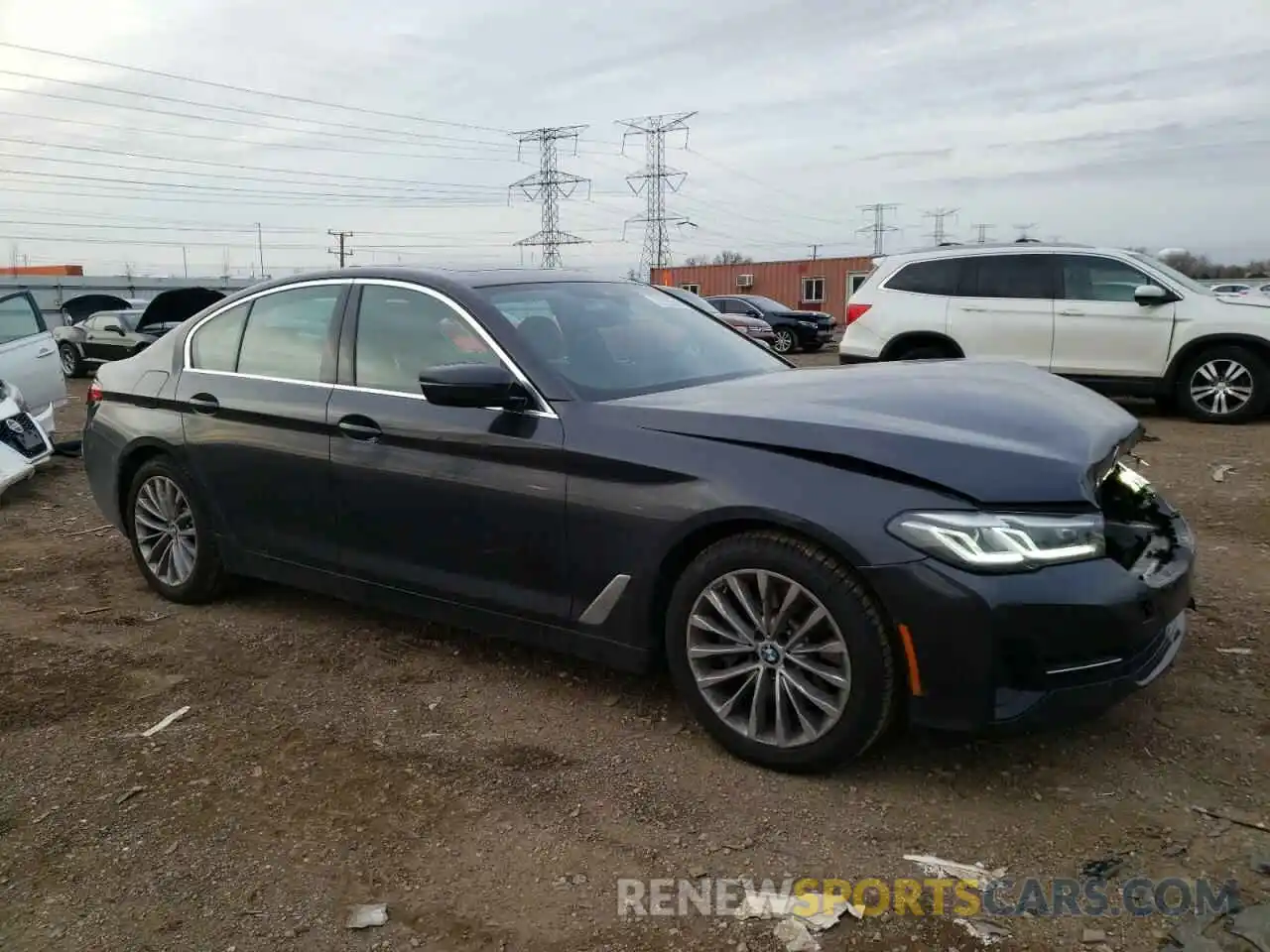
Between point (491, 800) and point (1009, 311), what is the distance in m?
8.64

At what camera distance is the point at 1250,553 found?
519cm

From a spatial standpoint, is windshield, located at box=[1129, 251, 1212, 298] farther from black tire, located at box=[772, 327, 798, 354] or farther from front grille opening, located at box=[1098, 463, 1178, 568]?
black tire, located at box=[772, 327, 798, 354]

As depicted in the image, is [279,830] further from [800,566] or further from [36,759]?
[800,566]

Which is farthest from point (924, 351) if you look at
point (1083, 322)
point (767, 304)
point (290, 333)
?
point (767, 304)

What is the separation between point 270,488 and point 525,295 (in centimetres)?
141

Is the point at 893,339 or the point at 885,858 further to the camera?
the point at 893,339

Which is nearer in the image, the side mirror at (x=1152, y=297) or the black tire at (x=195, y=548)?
the black tire at (x=195, y=548)

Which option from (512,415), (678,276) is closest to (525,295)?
(512,415)

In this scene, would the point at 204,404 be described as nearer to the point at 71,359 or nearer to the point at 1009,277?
the point at 1009,277

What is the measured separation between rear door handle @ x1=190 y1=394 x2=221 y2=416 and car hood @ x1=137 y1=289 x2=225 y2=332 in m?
12.4

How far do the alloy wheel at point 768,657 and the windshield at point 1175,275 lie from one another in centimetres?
857

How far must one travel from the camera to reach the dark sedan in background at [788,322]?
24047 mm

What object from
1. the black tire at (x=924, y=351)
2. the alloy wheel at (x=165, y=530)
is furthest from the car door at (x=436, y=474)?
the black tire at (x=924, y=351)

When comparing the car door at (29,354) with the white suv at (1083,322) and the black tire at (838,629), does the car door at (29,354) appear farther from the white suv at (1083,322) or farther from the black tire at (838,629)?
the black tire at (838,629)
